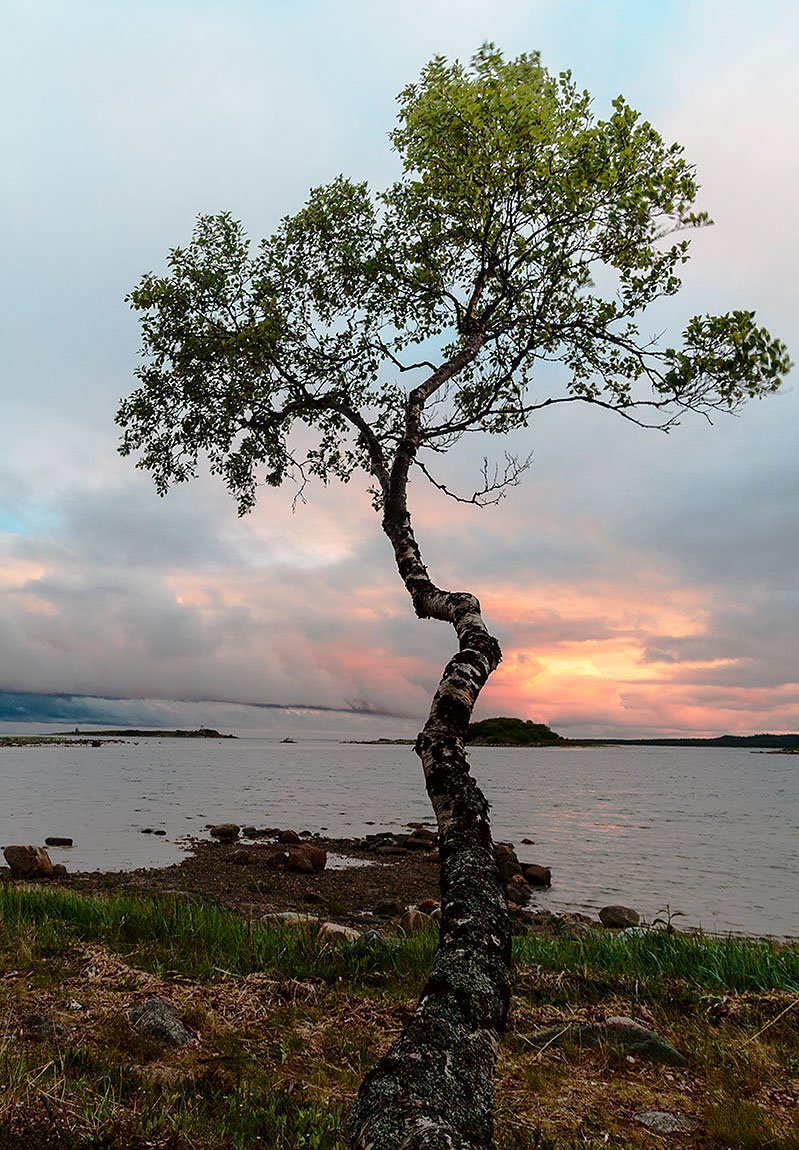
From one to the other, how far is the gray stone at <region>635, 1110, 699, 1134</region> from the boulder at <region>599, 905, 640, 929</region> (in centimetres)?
1328

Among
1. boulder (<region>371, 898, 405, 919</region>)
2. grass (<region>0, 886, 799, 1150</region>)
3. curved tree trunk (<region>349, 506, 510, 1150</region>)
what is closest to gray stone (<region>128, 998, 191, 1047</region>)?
grass (<region>0, 886, 799, 1150</region>)

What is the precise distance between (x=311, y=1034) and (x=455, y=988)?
3058 millimetres

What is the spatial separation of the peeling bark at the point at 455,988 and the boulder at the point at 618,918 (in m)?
13.6

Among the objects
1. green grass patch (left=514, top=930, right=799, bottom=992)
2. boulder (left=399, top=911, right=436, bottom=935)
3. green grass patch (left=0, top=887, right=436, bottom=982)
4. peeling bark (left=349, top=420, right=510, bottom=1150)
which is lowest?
boulder (left=399, top=911, right=436, bottom=935)

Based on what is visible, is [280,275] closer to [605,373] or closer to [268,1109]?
[605,373]

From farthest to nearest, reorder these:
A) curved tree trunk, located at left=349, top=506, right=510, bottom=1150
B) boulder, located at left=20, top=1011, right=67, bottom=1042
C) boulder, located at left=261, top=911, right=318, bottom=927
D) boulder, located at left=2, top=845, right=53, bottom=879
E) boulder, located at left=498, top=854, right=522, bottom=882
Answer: boulder, located at left=498, top=854, right=522, bottom=882 → boulder, located at left=2, top=845, right=53, bottom=879 → boulder, located at left=261, top=911, right=318, bottom=927 → boulder, located at left=20, top=1011, right=67, bottom=1042 → curved tree trunk, located at left=349, top=506, right=510, bottom=1150

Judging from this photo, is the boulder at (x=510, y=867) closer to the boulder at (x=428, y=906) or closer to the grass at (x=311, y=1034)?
the boulder at (x=428, y=906)

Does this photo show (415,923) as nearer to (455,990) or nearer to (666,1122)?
(666,1122)

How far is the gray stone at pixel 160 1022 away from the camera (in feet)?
19.9

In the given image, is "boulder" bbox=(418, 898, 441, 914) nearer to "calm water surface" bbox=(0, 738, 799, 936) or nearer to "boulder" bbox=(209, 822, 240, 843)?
"calm water surface" bbox=(0, 738, 799, 936)

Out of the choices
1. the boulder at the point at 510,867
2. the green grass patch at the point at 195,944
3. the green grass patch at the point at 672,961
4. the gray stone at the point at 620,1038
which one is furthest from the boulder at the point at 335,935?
the boulder at the point at 510,867

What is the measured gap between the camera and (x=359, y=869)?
23.6m

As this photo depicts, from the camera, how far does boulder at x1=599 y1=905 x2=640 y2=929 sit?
17.2m

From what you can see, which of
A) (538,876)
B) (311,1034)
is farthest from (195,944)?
(538,876)
